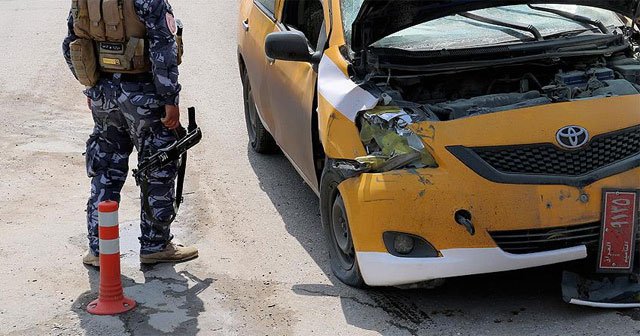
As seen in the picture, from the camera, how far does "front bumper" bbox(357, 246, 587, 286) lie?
5410 millimetres

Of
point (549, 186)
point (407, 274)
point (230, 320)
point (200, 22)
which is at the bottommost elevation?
point (200, 22)

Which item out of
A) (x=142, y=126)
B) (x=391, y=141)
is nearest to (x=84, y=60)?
(x=142, y=126)

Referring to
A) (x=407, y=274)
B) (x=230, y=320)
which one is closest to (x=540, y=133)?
(x=407, y=274)

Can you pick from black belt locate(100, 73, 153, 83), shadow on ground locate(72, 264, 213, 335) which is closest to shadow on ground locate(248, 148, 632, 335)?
shadow on ground locate(72, 264, 213, 335)

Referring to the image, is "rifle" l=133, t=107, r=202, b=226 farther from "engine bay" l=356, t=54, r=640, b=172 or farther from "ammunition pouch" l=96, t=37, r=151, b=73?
"engine bay" l=356, t=54, r=640, b=172

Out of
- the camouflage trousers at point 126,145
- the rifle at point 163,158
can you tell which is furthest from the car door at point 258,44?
the camouflage trousers at point 126,145

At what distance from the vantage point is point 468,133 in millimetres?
5465

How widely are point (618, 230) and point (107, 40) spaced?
301 cm

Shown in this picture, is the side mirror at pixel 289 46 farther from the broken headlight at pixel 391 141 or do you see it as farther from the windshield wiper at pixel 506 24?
the windshield wiper at pixel 506 24

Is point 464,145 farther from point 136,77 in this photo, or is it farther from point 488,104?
point 136,77

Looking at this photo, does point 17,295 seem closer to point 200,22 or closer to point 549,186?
point 549,186

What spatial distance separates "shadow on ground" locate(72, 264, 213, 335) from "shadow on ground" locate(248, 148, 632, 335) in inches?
23.9

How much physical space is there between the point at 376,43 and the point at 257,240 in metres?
1.59

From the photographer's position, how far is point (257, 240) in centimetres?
710
